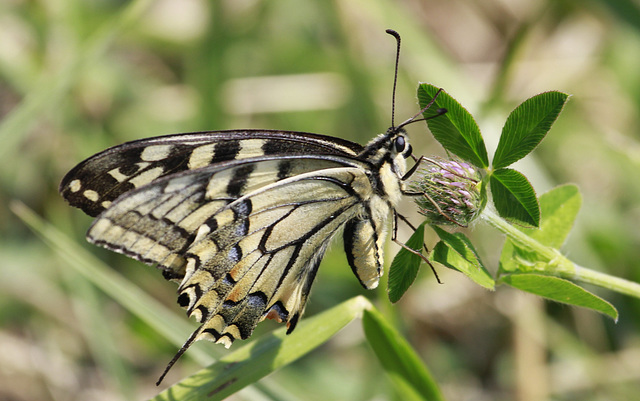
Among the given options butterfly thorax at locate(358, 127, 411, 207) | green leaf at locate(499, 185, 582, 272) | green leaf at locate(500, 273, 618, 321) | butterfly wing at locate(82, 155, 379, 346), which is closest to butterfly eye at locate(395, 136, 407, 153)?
butterfly thorax at locate(358, 127, 411, 207)

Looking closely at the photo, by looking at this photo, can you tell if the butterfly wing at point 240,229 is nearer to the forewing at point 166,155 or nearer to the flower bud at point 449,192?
the forewing at point 166,155

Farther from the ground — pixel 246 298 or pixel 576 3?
pixel 576 3

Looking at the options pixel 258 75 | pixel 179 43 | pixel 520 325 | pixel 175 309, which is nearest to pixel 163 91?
pixel 179 43

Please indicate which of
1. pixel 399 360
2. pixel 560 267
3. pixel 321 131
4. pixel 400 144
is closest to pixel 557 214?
pixel 560 267

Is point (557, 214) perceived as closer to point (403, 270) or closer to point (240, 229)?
point (403, 270)

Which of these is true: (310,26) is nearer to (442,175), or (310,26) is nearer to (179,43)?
(179,43)

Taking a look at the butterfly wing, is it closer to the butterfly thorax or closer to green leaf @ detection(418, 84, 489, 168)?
the butterfly thorax

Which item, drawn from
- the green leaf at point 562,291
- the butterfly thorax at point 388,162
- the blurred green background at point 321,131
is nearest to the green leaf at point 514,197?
the green leaf at point 562,291

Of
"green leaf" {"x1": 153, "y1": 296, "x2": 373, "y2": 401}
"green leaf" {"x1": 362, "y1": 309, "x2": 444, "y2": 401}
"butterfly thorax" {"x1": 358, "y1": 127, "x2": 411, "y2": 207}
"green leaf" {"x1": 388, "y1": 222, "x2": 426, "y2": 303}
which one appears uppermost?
"butterfly thorax" {"x1": 358, "y1": 127, "x2": 411, "y2": 207}
